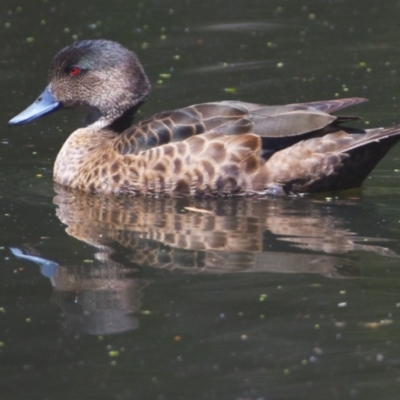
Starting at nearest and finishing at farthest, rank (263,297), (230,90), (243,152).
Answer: (263,297) < (243,152) < (230,90)

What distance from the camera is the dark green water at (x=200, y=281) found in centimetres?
509

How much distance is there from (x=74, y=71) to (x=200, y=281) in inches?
130

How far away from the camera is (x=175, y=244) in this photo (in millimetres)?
7031

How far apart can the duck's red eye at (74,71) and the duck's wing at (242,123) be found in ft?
3.26

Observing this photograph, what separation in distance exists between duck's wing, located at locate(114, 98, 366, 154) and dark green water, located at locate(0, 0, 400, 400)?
0.47 m

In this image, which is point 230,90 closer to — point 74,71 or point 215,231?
point 74,71

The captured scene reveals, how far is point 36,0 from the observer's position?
14180mm

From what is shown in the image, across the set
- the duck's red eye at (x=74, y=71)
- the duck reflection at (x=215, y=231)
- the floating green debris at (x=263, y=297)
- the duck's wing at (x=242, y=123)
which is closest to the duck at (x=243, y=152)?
the duck's wing at (x=242, y=123)

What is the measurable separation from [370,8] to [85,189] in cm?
632

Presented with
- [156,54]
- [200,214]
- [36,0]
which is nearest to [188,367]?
[200,214]

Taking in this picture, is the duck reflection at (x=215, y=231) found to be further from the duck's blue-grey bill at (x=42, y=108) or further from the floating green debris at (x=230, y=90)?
the floating green debris at (x=230, y=90)

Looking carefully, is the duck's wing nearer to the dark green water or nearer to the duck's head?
the dark green water

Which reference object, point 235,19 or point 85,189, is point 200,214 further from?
point 235,19

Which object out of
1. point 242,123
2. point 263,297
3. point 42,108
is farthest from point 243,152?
point 263,297
